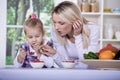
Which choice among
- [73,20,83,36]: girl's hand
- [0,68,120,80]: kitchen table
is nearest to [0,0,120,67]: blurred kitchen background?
[73,20,83,36]: girl's hand

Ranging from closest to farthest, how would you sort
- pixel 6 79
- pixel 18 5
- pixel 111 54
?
pixel 6 79 → pixel 111 54 → pixel 18 5

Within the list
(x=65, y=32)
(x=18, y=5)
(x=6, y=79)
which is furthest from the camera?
(x=18, y=5)

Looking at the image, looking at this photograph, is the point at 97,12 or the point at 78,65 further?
the point at 97,12

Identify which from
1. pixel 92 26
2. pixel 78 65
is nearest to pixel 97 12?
pixel 92 26

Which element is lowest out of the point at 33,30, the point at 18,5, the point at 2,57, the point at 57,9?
the point at 2,57

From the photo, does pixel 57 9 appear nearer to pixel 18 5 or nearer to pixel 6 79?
pixel 6 79

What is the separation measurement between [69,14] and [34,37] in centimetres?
33

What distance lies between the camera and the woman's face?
65.7 inches

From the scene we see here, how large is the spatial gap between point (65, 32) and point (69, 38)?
0.08 m

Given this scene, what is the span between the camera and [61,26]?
1.72 m

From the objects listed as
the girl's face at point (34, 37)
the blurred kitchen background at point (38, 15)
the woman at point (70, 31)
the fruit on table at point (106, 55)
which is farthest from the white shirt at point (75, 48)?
the blurred kitchen background at point (38, 15)

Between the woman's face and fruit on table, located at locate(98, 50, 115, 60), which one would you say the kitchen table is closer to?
fruit on table, located at locate(98, 50, 115, 60)

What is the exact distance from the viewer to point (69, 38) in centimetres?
182

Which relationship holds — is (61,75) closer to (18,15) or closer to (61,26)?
(61,26)
